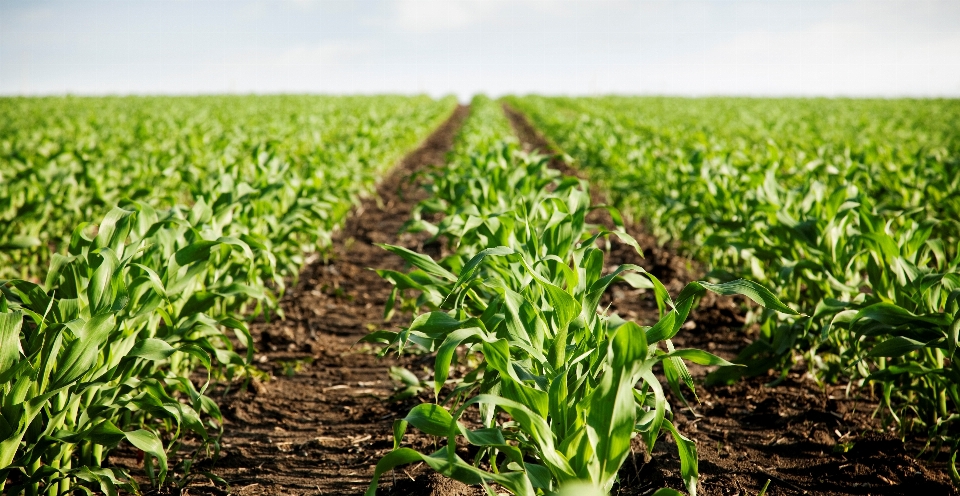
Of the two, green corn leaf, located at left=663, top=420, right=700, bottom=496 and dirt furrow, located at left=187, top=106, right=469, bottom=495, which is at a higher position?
green corn leaf, located at left=663, top=420, right=700, bottom=496

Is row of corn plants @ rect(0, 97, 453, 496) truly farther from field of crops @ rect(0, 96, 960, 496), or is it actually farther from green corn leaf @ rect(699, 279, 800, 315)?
green corn leaf @ rect(699, 279, 800, 315)

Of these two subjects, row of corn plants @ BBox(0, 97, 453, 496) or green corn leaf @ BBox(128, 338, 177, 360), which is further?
green corn leaf @ BBox(128, 338, 177, 360)

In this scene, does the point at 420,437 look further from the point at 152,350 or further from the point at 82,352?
the point at 82,352

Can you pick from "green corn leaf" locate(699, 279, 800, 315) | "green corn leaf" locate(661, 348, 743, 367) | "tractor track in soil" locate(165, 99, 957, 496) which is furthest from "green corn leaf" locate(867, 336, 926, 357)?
"green corn leaf" locate(661, 348, 743, 367)

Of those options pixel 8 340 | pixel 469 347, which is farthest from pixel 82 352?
pixel 469 347

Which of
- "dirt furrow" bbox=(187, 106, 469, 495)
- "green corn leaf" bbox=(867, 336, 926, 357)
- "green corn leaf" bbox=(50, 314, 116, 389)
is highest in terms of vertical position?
"green corn leaf" bbox=(50, 314, 116, 389)

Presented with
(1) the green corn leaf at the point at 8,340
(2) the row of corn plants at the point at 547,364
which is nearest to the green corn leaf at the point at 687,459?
(2) the row of corn plants at the point at 547,364

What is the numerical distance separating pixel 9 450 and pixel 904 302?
3.46 metres

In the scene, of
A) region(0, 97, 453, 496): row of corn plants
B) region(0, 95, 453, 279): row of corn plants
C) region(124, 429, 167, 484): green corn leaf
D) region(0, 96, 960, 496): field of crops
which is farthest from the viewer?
region(0, 95, 453, 279): row of corn plants

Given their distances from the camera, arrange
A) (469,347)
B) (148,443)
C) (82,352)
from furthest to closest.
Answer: (469,347), (148,443), (82,352)

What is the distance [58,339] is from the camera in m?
2.18

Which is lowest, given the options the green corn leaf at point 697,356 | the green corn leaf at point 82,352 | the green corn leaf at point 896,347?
the green corn leaf at point 896,347

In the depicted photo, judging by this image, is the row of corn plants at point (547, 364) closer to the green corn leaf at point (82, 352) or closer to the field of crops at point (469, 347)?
the field of crops at point (469, 347)

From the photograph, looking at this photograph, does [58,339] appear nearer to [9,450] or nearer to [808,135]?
[9,450]
